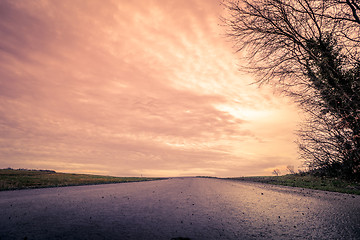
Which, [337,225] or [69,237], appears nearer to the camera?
[69,237]

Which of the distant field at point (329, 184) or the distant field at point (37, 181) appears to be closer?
the distant field at point (329, 184)

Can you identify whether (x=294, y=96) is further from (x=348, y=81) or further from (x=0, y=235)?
(x=0, y=235)

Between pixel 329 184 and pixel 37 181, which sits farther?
pixel 37 181

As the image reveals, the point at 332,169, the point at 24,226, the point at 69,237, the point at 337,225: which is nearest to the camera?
the point at 69,237

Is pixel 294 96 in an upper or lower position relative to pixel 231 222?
upper

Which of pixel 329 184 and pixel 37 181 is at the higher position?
pixel 37 181

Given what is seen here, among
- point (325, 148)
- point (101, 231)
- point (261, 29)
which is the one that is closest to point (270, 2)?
point (261, 29)

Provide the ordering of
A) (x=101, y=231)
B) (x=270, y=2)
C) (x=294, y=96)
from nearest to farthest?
1. (x=101, y=231)
2. (x=270, y=2)
3. (x=294, y=96)

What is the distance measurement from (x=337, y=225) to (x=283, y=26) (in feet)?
24.2

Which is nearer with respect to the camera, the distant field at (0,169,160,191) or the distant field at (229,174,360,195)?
the distant field at (229,174,360,195)

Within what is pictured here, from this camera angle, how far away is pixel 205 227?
13.9ft

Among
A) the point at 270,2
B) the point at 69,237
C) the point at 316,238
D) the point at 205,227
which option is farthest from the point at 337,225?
the point at 270,2

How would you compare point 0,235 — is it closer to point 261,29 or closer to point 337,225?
point 337,225

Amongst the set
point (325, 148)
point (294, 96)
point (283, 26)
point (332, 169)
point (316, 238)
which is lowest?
point (316, 238)
